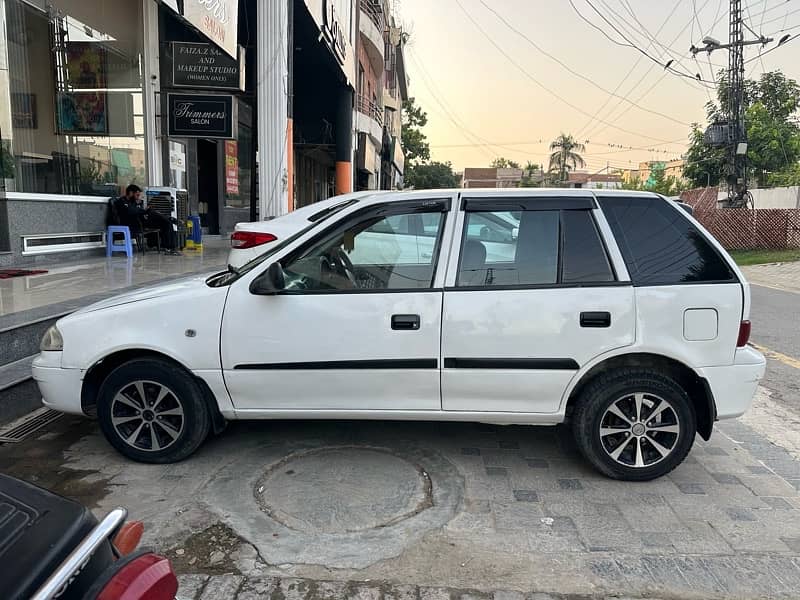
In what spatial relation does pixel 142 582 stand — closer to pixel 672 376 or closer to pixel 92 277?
pixel 672 376

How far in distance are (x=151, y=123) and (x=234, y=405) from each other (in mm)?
10801

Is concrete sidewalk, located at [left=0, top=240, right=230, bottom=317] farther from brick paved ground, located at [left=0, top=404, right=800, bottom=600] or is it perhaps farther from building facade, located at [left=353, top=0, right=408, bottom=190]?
building facade, located at [left=353, top=0, right=408, bottom=190]

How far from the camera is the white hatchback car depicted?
3.65 metres

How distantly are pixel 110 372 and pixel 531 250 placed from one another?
2807 millimetres

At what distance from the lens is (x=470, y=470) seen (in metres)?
3.91

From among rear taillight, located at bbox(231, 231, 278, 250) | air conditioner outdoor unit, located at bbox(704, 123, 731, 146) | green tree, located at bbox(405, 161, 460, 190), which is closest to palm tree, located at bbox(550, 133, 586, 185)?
green tree, located at bbox(405, 161, 460, 190)

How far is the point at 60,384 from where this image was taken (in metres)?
3.90

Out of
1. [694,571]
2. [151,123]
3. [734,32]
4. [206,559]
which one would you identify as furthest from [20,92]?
[734,32]

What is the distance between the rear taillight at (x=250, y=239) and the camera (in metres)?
7.22

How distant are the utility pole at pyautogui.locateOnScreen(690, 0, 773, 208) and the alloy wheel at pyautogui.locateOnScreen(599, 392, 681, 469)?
90.3 ft

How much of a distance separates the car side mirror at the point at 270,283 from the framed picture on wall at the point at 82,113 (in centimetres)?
990

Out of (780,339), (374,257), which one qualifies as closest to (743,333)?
(374,257)

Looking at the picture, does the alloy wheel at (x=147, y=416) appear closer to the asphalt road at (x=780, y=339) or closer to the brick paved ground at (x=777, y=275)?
the asphalt road at (x=780, y=339)

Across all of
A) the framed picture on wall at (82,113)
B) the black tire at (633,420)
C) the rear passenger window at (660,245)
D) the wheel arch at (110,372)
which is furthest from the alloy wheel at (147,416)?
the framed picture on wall at (82,113)
